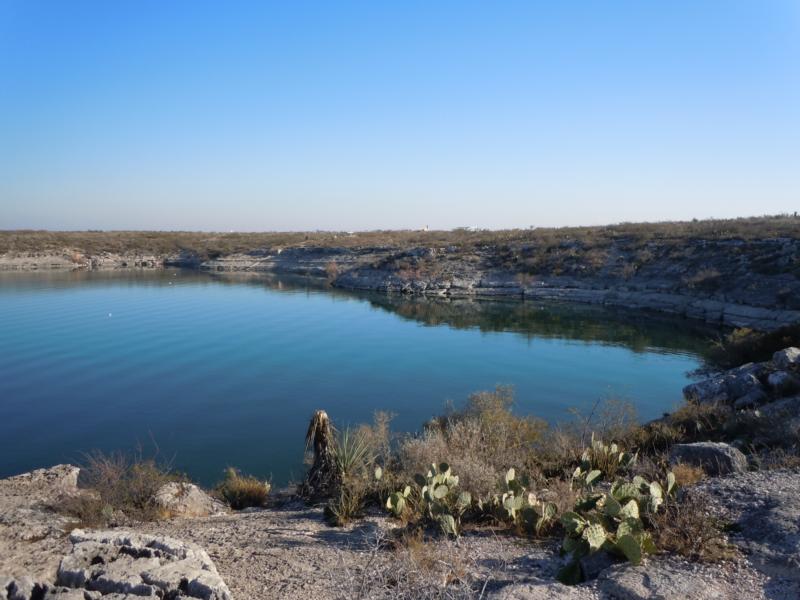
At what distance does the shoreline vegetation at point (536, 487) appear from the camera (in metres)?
5.47

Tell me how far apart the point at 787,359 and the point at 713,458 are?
21.8 feet

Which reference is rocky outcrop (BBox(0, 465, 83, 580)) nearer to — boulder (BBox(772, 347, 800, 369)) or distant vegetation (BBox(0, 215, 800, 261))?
boulder (BBox(772, 347, 800, 369))

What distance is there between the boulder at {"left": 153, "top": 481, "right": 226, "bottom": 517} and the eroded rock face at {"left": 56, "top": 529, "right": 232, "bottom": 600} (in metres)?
2.49

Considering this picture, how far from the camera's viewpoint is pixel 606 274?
4228 centimetres

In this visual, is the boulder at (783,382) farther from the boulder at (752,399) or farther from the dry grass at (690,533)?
the dry grass at (690,533)

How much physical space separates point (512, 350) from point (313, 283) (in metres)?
33.3

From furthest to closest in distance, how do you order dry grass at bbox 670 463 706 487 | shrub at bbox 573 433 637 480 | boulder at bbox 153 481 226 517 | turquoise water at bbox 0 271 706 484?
turquoise water at bbox 0 271 706 484 → shrub at bbox 573 433 637 480 → boulder at bbox 153 481 226 517 → dry grass at bbox 670 463 706 487

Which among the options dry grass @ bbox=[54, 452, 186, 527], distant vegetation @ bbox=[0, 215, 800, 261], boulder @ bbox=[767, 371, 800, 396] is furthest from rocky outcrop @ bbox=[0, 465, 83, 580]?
distant vegetation @ bbox=[0, 215, 800, 261]

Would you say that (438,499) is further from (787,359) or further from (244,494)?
(787,359)

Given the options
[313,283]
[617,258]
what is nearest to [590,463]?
[617,258]

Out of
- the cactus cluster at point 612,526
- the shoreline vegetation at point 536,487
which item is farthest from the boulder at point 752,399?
the cactus cluster at point 612,526

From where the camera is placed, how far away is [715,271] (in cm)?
3553

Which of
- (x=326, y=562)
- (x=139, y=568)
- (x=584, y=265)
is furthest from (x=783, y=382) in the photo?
(x=584, y=265)

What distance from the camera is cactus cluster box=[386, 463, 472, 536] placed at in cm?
634
